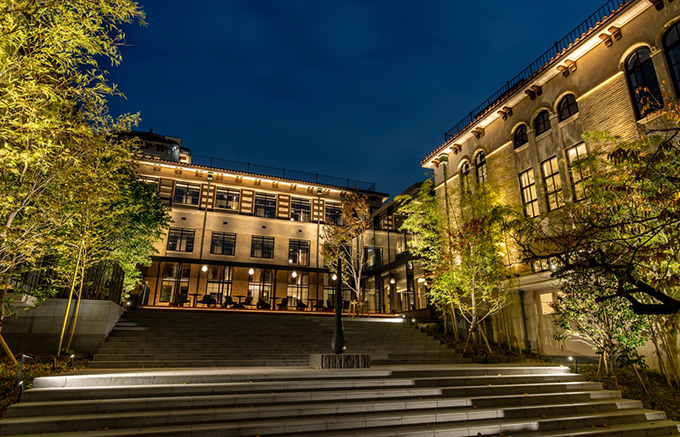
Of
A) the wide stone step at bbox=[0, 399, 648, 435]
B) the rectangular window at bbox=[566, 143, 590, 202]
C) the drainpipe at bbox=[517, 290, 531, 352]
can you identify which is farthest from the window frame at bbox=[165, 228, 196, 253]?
the rectangular window at bbox=[566, 143, 590, 202]

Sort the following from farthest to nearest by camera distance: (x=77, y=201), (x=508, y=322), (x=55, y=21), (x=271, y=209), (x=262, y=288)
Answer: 1. (x=271, y=209)
2. (x=262, y=288)
3. (x=508, y=322)
4. (x=77, y=201)
5. (x=55, y=21)

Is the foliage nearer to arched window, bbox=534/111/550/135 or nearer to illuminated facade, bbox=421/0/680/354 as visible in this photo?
illuminated facade, bbox=421/0/680/354

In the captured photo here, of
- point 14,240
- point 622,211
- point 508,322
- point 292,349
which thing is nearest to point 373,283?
point 508,322

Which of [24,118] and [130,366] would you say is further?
[130,366]

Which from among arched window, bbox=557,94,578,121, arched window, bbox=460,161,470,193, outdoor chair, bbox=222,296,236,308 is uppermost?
arched window, bbox=557,94,578,121

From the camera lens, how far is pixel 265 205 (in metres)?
28.8

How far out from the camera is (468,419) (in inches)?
259

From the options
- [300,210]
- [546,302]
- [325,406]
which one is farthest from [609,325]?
[300,210]

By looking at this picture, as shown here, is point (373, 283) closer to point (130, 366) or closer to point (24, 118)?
point (130, 366)

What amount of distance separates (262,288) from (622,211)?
21.9 m

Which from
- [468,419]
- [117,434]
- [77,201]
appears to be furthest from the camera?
[77,201]

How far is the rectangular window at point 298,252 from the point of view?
91.9 feet

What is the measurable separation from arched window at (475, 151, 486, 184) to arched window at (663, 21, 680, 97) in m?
7.56

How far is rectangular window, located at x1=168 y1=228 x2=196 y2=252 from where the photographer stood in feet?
83.5
